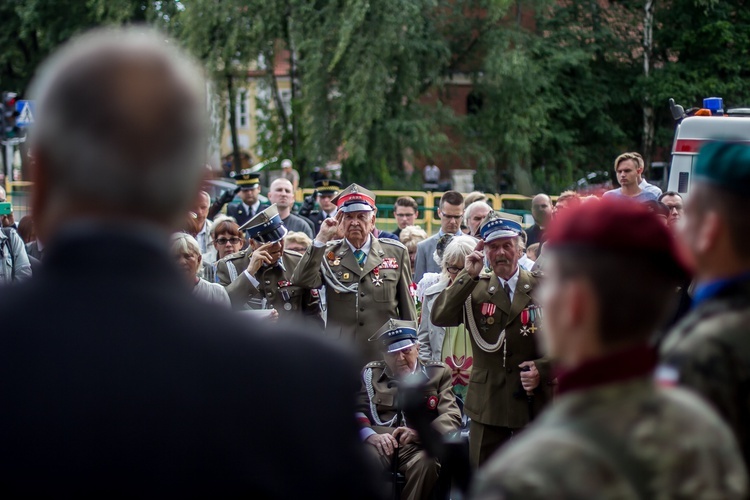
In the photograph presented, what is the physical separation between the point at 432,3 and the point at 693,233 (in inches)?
970

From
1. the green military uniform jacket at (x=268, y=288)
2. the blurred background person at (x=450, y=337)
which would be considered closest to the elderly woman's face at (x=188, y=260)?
the green military uniform jacket at (x=268, y=288)

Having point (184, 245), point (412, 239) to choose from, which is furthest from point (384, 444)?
point (412, 239)

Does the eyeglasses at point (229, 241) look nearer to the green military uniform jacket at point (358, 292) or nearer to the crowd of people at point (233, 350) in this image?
the green military uniform jacket at point (358, 292)

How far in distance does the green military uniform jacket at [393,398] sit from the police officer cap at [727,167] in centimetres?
401

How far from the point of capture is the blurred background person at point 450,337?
721 centimetres

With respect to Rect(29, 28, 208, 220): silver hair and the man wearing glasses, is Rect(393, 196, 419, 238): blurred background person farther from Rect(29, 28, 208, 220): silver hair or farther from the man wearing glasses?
Rect(29, 28, 208, 220): silver hair

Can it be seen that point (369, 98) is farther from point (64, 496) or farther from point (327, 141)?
point (64, 496)

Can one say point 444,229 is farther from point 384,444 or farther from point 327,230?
point 384,444

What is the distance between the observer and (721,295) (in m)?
2.55

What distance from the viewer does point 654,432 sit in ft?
6.44

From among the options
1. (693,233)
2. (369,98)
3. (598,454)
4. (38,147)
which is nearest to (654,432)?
(598,454)

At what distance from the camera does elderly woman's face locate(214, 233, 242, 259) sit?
8711 mm

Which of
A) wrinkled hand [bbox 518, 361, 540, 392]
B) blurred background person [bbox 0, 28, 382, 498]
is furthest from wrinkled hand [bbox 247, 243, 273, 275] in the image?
blurred background person [bbox 0, 28, 382, 498]

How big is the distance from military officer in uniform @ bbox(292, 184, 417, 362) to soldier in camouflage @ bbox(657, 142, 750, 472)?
16.7ft
